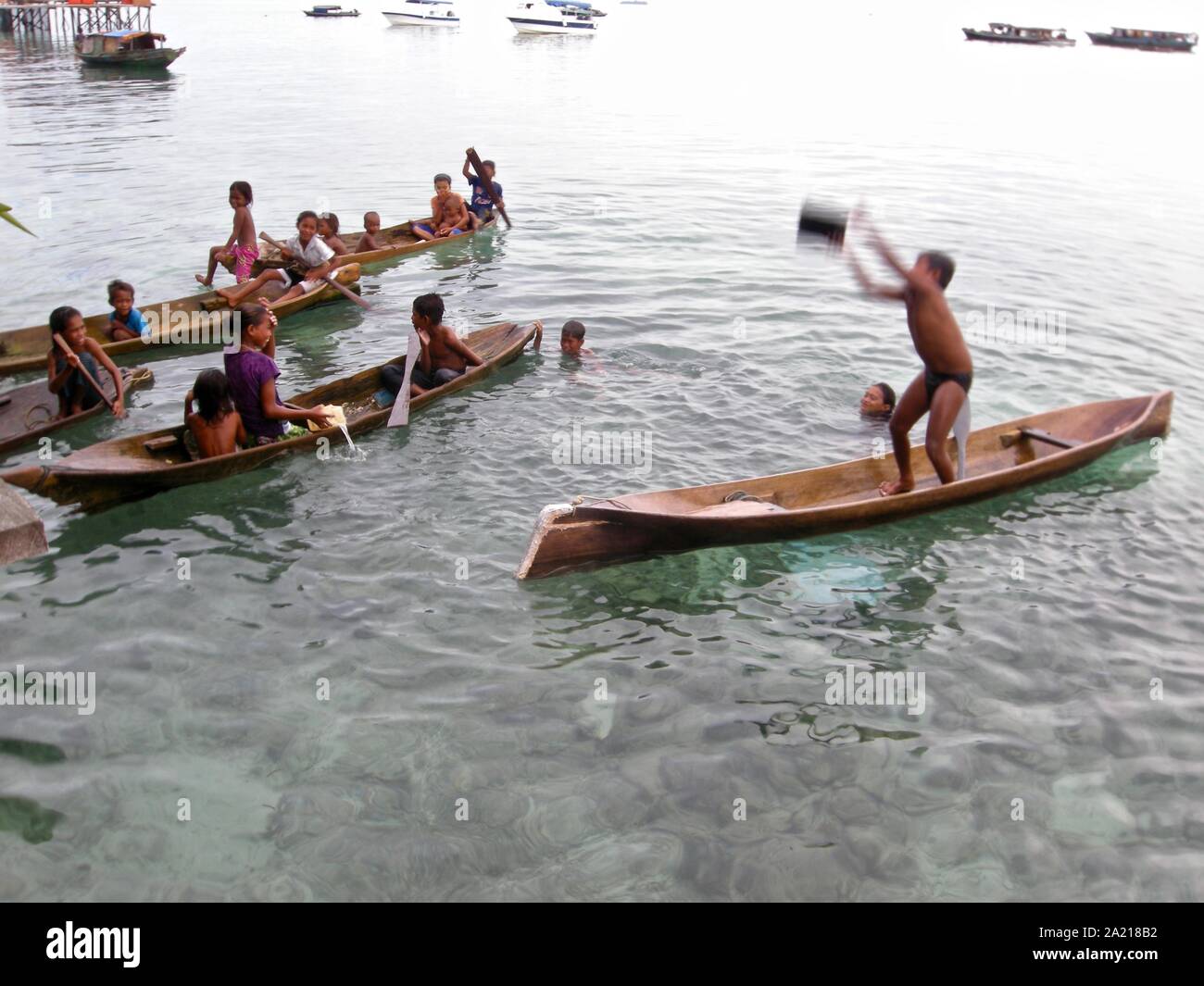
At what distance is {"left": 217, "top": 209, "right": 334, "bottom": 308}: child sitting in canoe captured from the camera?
14.0 meters

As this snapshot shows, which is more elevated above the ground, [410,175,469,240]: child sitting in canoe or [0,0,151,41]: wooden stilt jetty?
[0,0,151,41]: wooden stilt jetty

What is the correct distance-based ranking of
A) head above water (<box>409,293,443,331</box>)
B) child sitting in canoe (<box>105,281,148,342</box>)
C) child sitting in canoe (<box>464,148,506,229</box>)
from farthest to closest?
child sitting in canoe (<box>464,148,506,229</box>) < child sitting in canoe (<box>105,281,148,342</box>) < head above water (<box>409,293,443,331</box>)

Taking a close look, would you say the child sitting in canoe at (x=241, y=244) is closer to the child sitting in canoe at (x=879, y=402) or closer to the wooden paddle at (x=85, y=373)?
the wooden paddle at (x=85, y=373)

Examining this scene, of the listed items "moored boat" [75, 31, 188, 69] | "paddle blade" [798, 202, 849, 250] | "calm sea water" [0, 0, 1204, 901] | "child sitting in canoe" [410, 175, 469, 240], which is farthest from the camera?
"moored boat" [75, 31, 188, 69]

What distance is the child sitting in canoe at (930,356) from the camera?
25.8ft

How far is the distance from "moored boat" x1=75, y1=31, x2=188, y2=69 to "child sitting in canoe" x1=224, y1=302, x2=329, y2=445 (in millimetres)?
39870

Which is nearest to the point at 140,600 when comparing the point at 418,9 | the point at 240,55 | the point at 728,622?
the point at 728,622

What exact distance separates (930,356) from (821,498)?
5.04 feet

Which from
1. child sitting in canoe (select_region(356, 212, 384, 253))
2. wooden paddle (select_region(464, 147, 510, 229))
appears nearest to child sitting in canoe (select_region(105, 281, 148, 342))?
child sitting in canoe (select_region(356, 212, 384, 253))

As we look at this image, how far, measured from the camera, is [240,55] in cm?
5634

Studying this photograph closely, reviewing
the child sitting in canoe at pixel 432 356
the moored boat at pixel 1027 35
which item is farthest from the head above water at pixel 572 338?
the moored boat at pixel 1027 35

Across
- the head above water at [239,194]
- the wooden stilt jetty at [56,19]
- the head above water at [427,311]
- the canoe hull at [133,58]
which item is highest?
the wooden stilt jetty at [56,19]

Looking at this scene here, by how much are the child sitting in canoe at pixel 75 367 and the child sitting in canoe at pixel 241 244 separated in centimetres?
437

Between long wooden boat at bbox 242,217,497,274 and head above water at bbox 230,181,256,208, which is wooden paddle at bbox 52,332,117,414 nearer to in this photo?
head above water at bbox 230,181,256,208
